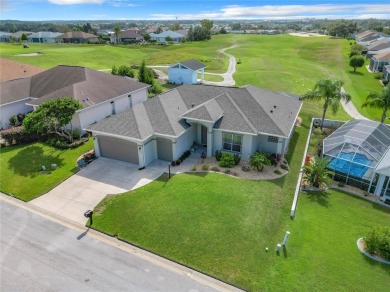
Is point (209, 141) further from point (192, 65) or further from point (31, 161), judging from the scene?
point (192, 65)

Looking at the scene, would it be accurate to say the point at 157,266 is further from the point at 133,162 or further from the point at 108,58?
the point at 108,58

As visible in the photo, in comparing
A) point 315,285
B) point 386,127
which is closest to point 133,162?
point 315,285

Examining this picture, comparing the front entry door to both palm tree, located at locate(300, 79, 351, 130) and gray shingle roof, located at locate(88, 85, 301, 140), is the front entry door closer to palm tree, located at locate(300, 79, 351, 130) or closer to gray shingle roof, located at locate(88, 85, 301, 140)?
gray shingle roof, located at locate(88, 85, 301, 140)

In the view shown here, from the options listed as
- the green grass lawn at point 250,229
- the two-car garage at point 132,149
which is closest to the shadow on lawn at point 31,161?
the two-car garage at point 132,149

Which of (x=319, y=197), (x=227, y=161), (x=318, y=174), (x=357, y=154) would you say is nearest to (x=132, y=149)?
(x=227, y=161)

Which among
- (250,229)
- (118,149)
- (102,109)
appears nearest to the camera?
(250,229)

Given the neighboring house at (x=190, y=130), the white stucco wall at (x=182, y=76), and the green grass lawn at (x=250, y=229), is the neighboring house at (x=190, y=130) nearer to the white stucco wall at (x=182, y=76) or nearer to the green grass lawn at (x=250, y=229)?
the green grass lawn at (x=250, y=229)

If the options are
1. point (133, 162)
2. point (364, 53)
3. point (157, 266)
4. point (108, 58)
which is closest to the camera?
point (157, 266)
